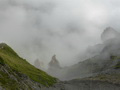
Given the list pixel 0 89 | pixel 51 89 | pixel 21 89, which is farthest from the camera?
pixel 51 89

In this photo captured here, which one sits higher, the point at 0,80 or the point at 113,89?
the point at 113,89

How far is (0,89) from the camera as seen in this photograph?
9088 centimetres

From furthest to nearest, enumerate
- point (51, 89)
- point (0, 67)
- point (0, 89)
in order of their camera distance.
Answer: point (51, 89) → point (0, 67) → point (0, 89)

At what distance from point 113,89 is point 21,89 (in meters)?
116

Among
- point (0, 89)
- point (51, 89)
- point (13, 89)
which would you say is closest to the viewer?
point (0, 89)

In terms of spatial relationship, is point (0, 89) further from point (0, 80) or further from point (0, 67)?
point (0, 67)

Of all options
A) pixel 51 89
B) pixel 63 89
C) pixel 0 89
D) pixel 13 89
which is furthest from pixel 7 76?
pixel 63 89

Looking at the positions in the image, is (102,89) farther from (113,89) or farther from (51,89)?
(51,89)

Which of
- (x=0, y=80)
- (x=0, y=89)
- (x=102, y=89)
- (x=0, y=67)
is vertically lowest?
(x=0, y=89)

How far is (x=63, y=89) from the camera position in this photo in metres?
199

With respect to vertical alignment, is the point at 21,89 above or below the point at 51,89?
below

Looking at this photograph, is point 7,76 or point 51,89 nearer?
point 7,76

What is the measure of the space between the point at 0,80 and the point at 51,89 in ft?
295

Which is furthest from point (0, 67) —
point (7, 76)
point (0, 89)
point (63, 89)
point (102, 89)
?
point (102, 89)
